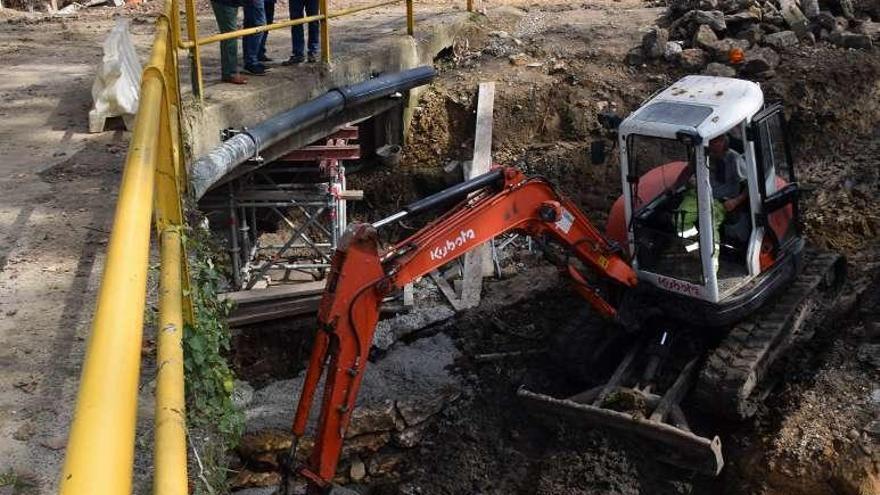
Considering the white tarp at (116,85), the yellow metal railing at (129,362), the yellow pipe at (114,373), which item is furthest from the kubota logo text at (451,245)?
the yellow pipe at (114,373)

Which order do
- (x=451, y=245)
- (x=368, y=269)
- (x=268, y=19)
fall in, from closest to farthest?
(x=368, y=269) → (x=451, y=245) → (x=268, y=19)

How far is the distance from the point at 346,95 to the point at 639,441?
4.84 metres

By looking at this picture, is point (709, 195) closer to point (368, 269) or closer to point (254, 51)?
point (368, 269)

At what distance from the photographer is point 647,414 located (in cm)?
787

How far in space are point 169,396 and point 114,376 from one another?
0.60 metres

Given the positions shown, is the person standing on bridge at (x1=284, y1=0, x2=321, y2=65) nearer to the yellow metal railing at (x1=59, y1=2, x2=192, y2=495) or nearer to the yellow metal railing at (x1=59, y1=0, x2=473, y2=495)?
the yellow metal railing at (x1=59, y1=0, x2=473, y2=495)

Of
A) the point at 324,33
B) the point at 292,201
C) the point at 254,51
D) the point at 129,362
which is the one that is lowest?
the point at 292,201

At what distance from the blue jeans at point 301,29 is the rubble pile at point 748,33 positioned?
556 cm

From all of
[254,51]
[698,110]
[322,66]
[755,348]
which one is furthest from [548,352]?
[254,51]

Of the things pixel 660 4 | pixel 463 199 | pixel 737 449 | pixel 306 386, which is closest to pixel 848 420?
pixel 737 449

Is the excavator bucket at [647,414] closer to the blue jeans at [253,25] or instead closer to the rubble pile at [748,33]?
the blue jeans at [253,25]

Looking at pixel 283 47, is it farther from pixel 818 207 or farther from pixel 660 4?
pixel 660 4

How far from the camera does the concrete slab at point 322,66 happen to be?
8.46 m

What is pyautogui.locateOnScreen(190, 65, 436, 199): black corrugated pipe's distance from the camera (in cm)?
777
